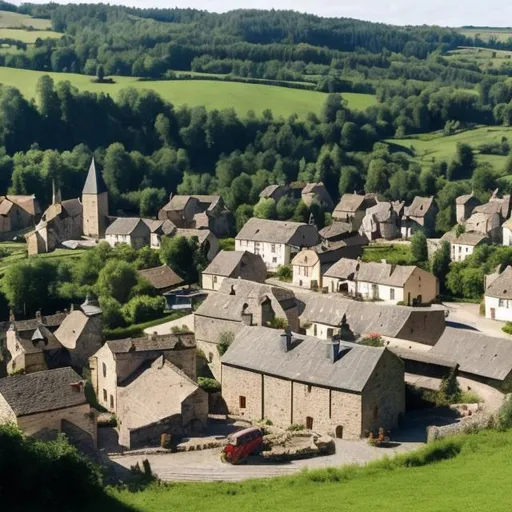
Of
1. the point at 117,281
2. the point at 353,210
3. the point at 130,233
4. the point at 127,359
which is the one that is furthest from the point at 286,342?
the point at 353,210

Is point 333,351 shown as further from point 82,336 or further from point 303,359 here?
→ point 82,336

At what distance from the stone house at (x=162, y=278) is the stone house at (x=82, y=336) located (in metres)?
12.7

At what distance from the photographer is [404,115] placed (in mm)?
125062

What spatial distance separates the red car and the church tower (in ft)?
148

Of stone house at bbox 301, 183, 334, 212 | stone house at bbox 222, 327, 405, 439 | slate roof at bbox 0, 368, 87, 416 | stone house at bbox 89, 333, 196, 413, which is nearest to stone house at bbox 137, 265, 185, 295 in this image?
stone house at bbox 89, 333, 196, 413

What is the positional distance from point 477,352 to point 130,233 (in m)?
36.7

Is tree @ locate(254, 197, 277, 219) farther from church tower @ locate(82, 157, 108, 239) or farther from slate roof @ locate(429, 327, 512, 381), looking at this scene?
slate roof @ locate(429, 327, 512, 381)

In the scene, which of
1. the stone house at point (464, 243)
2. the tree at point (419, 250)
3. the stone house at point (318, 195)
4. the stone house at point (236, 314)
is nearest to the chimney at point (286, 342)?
the stone house at point (236, 314)

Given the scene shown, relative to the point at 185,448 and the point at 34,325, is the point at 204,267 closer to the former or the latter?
the point at 34,325

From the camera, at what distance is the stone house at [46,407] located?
35.3 meters

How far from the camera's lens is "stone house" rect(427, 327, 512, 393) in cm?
4200

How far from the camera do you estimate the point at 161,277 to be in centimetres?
6194

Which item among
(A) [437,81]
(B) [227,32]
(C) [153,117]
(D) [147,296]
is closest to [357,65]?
(A) [437,81]

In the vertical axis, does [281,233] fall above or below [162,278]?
above
